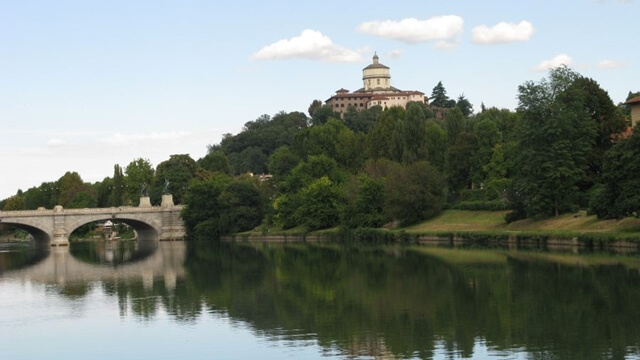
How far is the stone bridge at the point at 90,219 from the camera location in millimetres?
105919

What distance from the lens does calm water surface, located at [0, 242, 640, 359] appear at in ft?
89.4

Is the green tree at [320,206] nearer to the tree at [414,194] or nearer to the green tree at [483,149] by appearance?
the tree at [414,194]

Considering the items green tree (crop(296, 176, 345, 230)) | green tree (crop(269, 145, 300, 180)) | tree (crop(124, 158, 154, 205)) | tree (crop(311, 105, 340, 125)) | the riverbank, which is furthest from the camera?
tree (crop(311, 105, 340, 125))

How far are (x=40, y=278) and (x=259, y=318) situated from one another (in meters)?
27.6

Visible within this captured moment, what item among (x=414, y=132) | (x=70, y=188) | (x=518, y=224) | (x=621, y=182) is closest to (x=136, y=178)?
(x=70, y=188)

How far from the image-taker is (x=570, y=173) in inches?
2608

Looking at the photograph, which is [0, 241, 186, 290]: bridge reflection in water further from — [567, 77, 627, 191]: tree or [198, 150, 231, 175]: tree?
[198, 150, 231, 175]: tree

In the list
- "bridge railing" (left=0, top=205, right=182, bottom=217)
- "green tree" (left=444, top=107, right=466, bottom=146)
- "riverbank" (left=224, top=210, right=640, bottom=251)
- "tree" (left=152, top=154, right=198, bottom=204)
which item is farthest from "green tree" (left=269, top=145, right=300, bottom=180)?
"green tree" (left=444, top=107, right=466, bottom=146)

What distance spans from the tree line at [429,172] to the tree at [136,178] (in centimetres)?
19

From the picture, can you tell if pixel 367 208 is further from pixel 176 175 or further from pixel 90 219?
pixel 176 175

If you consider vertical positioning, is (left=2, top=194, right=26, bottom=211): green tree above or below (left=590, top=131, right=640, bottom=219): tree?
above

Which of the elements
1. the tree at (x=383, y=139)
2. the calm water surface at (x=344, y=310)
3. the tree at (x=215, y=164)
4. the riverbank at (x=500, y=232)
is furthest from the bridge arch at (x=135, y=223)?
the calm water surface at (x=344, y=310)

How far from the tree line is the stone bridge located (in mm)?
2819

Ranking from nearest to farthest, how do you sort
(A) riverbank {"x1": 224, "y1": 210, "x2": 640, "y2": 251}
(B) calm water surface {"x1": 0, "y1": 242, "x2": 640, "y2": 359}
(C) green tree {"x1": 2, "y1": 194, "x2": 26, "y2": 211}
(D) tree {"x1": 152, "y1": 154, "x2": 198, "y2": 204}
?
(B) calm water surface {"x1": 0, "y1": 242, "x2": 640, "y2": 359}
(A) riverbank {"x1": 224, "y1": 210, "x2": 640, "y2": 251}
(D) tree {"x1": 152, "y1": 154, "x2": 198, "y2": 204}
(C) green tree {"x1": 2, "y1": 194, "x2": 26, "y2": 211}
